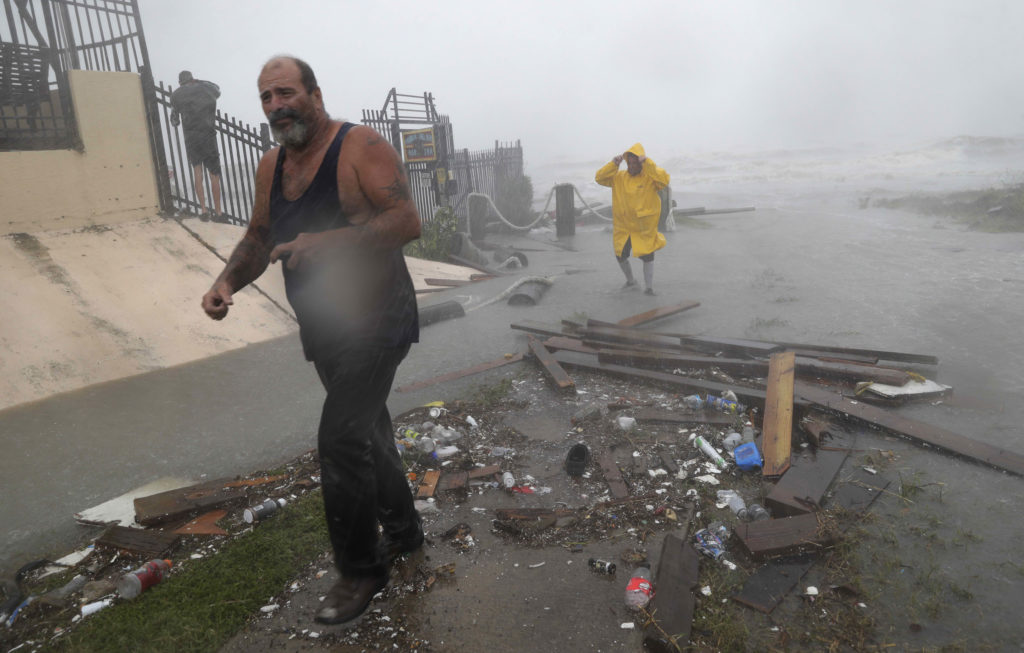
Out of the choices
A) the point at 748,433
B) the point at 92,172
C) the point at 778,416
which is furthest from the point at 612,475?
the point at 92,172

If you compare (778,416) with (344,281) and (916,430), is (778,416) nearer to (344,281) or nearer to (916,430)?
(916,430)

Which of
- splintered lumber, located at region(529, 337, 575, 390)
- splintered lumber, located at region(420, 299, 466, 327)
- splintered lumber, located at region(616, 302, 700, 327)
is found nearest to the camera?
splintered lumber, located at region(529, 337, 575, 390)

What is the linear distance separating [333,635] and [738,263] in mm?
9127

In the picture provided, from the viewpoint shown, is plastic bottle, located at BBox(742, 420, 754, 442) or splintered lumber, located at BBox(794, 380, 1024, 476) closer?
splintered lumber, located at BBox(794, 380, 1024, 476)

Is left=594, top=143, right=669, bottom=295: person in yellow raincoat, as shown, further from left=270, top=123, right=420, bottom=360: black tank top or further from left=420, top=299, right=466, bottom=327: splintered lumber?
left=270, top=123, right=420, bottom=360: black tank top

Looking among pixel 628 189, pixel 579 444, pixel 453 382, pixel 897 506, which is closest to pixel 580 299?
pixel 628 189

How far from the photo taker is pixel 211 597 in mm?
2721

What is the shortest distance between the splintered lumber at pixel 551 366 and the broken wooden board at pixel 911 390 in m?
2.21

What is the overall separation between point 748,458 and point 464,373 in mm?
2667

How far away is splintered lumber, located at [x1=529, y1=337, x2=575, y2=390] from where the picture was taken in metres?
4.97

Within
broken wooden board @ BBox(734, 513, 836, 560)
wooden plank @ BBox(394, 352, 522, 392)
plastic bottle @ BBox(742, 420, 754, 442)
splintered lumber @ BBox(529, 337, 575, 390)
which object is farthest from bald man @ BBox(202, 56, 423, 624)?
wooden plank @ BBox(394, 352, 522, 392)

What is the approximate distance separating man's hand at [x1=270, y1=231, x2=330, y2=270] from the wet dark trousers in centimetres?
38

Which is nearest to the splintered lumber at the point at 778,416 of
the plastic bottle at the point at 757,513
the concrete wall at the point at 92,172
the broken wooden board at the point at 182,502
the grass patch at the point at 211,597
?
the plastic bottle at the point at 757,513

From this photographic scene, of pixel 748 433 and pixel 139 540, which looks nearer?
pixel 139 540
